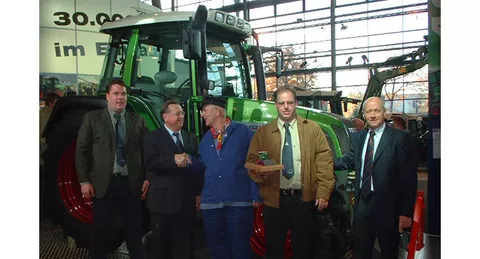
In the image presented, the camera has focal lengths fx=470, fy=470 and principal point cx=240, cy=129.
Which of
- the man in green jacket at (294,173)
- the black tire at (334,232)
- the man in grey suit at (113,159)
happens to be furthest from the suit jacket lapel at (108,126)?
the black tire at (334,232)

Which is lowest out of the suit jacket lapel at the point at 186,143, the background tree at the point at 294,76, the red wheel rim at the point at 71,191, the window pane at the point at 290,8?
the red wheel rim at the point at 71,191

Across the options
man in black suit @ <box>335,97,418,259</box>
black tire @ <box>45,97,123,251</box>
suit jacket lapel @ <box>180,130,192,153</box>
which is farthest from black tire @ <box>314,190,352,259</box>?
black tire @ <box>45,97,123,251</box>

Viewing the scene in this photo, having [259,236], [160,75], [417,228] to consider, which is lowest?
[259,236]

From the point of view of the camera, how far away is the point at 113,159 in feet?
8.32

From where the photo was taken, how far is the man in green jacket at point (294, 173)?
2.28m

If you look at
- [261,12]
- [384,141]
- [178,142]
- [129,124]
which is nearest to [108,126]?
[129,124]

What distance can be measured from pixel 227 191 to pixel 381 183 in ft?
2.48

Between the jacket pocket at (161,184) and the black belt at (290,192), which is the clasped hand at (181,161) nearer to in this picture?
the jacket pocket at (161,184)

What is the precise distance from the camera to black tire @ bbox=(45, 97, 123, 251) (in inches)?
113

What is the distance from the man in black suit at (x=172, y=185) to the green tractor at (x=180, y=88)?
0.46 ft

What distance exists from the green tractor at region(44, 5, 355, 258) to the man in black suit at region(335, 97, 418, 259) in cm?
15

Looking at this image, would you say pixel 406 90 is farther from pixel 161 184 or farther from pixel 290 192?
pixel 161 184

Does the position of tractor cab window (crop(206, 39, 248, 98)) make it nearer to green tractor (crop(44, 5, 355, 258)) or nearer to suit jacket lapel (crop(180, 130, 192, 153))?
green tractor (crop(44, 5, 355, 258))
